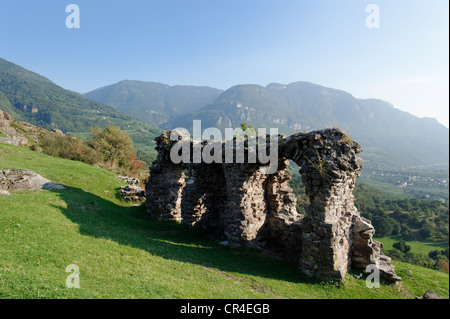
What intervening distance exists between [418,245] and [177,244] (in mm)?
53950

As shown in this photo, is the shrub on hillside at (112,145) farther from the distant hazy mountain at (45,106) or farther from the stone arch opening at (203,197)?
the distant hazy mountain at (45,106)

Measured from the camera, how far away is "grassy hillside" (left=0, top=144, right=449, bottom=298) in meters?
6.49

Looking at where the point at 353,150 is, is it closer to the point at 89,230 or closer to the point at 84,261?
the point at 84,261

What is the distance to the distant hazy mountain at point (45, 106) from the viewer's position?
320ft

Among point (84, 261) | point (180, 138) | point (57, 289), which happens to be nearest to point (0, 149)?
point (180, 138)

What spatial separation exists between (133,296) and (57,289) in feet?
6.12

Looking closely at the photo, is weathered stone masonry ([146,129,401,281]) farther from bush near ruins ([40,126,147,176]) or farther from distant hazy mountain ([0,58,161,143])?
distant hazy mountain ([0,58,161,143])

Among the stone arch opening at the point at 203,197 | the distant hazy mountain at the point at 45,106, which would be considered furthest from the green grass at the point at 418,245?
the distant hazy mountain at the point at 45,106

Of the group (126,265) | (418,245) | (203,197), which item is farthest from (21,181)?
(418,245)

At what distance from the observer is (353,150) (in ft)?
34.7

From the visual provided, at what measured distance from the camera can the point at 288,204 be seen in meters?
14.7

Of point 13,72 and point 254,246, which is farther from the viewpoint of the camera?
point 13,72

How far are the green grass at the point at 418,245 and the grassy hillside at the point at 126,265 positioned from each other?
120ft

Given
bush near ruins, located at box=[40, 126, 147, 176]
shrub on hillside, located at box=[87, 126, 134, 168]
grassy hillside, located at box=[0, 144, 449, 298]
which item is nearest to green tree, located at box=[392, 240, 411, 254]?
grassy hillside, located at box=[0, 144, 449, 298]
